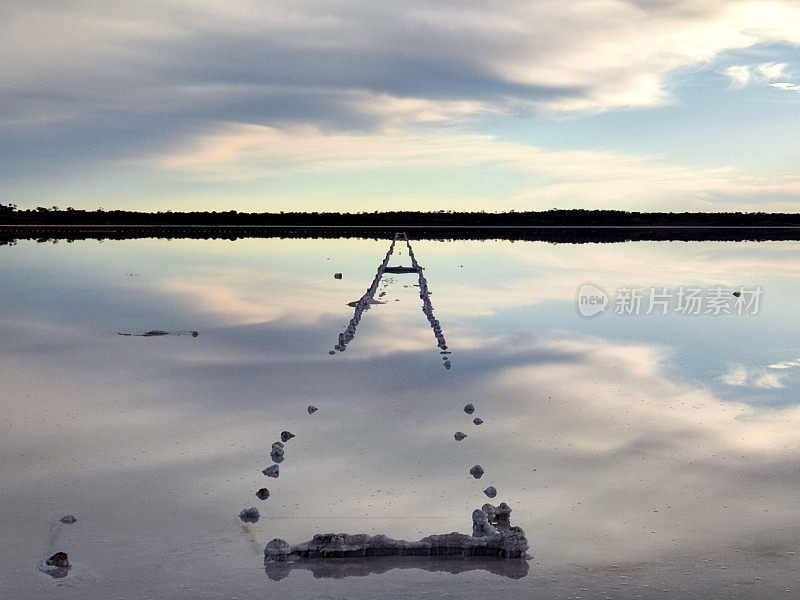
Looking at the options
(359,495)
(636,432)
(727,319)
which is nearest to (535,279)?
(727,319)

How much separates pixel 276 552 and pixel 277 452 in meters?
2.14

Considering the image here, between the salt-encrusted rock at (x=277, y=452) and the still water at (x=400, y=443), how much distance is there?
0.12 metres

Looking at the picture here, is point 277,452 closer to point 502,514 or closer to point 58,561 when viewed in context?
point 502,514

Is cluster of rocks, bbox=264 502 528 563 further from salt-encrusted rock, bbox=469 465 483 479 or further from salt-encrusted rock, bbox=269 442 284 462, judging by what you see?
salt-encrusted rock, bbox=269 442 284 462

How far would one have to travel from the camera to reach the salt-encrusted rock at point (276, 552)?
5820 millimetres

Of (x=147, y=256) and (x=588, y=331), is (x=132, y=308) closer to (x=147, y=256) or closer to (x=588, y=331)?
(x=588, y=331)

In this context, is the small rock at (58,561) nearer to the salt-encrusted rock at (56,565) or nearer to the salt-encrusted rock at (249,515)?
the salt-encrusted rock at (56,565)

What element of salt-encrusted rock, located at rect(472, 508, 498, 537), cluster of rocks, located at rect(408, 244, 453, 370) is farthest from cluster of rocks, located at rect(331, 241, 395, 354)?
salt-encrusted rock, located at rect(472, 508, 498, 537)

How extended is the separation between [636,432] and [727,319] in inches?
327

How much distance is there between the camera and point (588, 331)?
14875 mm

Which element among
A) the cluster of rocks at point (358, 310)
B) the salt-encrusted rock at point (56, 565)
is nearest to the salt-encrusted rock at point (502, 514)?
the salt-encrusted rock at point (56, 565)

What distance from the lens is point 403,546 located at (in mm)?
5941

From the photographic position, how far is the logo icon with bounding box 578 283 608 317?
17.2m

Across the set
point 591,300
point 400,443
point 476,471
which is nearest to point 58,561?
point 476,471
